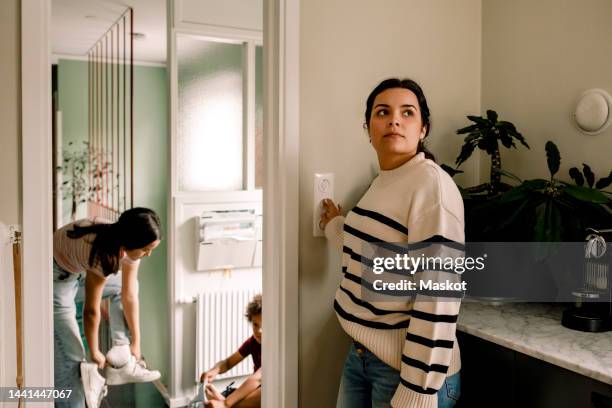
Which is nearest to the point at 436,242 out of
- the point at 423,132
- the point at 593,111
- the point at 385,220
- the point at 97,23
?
the point at 385,220

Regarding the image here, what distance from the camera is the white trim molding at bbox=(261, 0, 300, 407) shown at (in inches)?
70.9

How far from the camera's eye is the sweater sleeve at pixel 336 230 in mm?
1781

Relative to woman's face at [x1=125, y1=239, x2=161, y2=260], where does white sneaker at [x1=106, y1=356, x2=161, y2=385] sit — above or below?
below

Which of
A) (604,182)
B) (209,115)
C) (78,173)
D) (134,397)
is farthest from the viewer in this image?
(78,173)

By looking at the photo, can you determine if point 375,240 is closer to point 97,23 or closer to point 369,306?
point 369,306

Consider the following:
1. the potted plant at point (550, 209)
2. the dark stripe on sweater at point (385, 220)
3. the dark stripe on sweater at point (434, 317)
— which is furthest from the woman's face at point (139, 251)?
the dark stripe on sweater at point (434, 317)

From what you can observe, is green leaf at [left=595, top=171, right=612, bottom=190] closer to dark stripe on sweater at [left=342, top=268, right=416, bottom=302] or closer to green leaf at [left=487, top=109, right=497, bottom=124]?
green leaf at [left=487, top=109, right=497, bottom=124]

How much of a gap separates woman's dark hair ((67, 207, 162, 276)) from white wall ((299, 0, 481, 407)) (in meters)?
1.15

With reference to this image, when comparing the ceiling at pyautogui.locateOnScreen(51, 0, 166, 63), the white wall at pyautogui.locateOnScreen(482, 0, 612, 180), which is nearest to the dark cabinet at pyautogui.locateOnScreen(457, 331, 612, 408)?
the white wall at pyautogui.locateOnScreen(482, 0, 612, 180)

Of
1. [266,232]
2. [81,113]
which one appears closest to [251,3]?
[266,232]

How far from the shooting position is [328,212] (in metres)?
1.85

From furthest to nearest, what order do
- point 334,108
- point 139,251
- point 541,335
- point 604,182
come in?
1. point 139,251
2. point 334,108
3. point 604,182
4. point 541,335

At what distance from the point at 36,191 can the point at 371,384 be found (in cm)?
104

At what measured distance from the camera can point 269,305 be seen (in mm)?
1849
